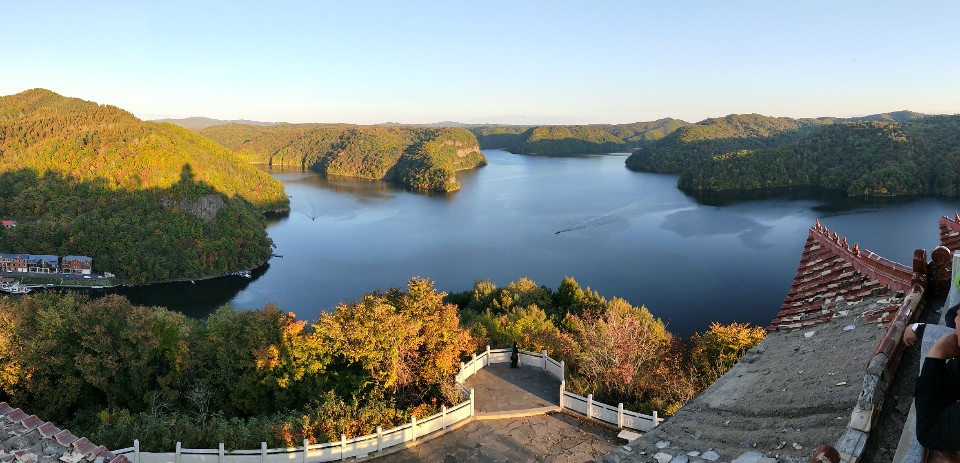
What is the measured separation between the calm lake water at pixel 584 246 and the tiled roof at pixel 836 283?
27.2 meters

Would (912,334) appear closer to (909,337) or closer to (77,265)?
(909,337)

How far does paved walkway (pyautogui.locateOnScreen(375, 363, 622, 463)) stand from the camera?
1041cm

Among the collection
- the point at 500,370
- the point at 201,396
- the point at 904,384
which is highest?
the point at 904,384

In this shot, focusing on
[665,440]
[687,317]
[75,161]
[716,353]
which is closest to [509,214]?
[687,317]

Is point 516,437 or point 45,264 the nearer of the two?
point 516,437

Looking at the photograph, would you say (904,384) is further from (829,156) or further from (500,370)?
(829,156)

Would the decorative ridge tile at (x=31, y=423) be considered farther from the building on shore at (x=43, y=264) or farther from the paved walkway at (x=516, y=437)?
the building on shore at (x=43, y=264)

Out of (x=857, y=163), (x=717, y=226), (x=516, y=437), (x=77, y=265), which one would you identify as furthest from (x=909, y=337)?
(x=857, y=163)

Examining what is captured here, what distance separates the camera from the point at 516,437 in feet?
36.4

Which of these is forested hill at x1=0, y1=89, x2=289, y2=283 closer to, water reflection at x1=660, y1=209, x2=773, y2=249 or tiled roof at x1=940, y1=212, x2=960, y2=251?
water reflection at x1=660, y1=209, x2=773, y2=249

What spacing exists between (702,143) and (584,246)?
94.9m

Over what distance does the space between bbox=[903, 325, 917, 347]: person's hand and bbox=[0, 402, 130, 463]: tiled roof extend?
8.23m

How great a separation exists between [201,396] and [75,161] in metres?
69.3

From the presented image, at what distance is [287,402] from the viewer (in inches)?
552
